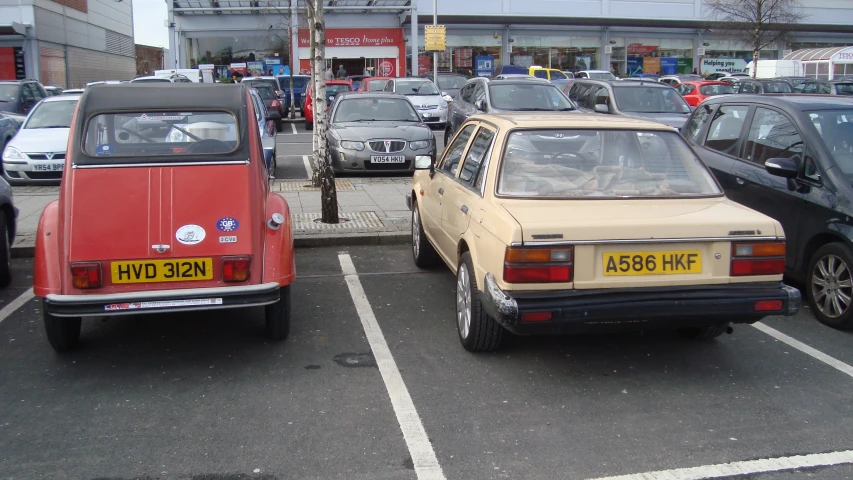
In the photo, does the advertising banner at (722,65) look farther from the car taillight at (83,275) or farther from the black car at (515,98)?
the car taillight at (83,275)

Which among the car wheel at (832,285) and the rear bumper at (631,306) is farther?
the car wheel at (832,285)

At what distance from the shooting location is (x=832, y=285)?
6043 mm

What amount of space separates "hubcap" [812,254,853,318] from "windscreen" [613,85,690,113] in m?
9.42

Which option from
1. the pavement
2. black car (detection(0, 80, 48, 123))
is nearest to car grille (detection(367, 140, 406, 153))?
the pavement

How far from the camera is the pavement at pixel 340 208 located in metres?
8.92

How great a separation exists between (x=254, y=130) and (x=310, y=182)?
23.2 ft

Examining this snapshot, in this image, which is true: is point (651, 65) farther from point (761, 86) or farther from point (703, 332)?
point (703, 332)

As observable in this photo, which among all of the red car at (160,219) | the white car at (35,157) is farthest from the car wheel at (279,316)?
the white car at (35,157)

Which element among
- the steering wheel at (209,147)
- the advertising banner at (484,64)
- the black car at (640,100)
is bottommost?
the steering wheel at (209,147)

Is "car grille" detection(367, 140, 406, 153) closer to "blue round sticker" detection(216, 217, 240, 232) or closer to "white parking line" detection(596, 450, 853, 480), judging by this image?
"blue round sticker" detection(216, 217, 240, 232)

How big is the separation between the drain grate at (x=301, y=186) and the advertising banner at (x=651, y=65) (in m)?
40.6

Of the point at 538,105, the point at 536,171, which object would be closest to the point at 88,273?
the point at 536,171

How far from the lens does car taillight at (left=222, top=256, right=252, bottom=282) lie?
5086mm

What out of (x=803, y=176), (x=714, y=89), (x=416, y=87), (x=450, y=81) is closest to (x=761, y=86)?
(x=714, y=89)
